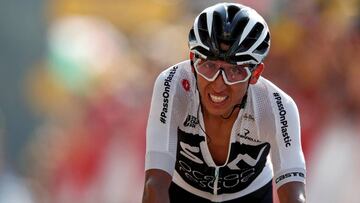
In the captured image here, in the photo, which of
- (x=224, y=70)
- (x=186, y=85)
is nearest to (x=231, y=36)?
(x=224, y=70)

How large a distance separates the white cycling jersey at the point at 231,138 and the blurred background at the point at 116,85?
8.28 feet

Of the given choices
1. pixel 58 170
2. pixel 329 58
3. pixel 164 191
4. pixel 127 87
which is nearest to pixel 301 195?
pixel 164 191

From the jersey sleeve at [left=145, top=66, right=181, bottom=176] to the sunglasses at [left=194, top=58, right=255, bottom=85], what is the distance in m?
0.34

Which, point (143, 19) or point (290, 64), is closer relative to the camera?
point (290, 64)

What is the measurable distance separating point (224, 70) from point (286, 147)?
62 cm

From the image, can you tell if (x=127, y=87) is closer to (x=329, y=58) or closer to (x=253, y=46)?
(x=329, y=58)

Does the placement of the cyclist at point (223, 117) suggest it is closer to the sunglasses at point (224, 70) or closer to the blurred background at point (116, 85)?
the sunglasses at point (224, 70)

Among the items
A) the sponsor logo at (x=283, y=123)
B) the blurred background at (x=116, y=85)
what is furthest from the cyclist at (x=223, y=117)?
the blurred background at (x=116, y=85)

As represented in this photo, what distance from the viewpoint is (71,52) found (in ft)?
42.6

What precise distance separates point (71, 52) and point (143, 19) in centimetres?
91

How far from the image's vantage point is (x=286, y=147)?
6645 millimetres

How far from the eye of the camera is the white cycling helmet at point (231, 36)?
21.1 ft

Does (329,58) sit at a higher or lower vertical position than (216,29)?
higher

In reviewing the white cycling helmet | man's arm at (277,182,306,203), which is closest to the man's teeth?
the white cycling helmet
